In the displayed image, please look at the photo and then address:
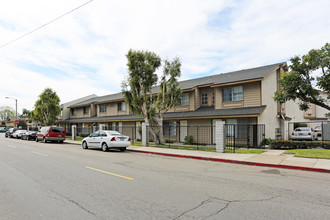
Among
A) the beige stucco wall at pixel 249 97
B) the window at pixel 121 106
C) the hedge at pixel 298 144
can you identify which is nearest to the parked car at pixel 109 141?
the beige stucco wall at pixel 249 97

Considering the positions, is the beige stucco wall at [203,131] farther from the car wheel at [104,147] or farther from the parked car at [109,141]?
the car wheel at [104,147]

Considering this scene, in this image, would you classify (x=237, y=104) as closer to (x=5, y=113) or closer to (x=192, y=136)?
(x=192, y=136)

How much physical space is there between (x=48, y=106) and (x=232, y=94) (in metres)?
31.5

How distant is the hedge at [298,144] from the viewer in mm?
14438

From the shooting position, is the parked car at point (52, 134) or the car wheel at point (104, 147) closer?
the car wheel at point (104, 147)

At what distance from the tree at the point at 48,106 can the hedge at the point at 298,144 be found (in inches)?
1369

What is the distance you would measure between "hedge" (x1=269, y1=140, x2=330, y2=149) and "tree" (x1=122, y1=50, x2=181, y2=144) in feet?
27.4

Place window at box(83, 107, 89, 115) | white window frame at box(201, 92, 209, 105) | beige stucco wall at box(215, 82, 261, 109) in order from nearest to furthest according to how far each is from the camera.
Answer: beige stucco wall at box(215, 82, 261, 109)
white window frame at box(201, 92, 209, 105)
window at box(83, 107, 89, 115)

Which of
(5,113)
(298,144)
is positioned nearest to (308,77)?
(298,144)

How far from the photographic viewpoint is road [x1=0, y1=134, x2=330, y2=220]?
4145 millimetres

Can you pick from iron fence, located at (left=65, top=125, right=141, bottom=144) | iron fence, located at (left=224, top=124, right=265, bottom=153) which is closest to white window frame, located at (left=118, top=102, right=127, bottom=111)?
iron fence, located at (left=65, top=125, right=141, bottom=144)

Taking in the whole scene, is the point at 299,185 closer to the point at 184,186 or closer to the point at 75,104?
the point at 184,186

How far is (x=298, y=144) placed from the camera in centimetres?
1523

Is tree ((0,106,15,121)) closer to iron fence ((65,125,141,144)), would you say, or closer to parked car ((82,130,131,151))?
iron fence ((65,125,141,144))
